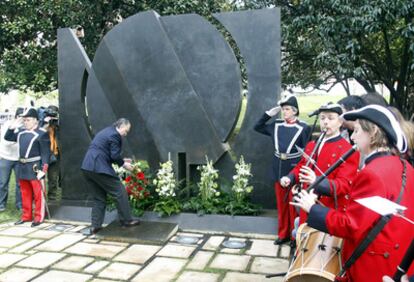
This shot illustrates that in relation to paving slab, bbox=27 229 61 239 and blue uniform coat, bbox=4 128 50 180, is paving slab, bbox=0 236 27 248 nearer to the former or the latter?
paving slab, bbox=27 229 61 239

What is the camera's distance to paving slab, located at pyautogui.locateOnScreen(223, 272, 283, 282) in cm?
375

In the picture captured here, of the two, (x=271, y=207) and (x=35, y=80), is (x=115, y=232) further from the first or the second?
(x=35, y=80)

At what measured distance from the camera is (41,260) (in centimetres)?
428

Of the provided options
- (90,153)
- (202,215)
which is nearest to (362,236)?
(202,215)

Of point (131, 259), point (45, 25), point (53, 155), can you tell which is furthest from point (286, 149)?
point (45, 25)

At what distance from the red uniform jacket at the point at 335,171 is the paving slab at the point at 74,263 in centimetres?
228

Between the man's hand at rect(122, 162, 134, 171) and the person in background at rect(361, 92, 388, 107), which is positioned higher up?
the person in background at rect(361, 92, 388, 107)

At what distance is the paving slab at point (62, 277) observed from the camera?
3770 mm

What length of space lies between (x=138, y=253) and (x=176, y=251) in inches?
16.6

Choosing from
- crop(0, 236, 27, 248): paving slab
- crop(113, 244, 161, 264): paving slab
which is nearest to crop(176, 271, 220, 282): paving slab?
crop(113, 244, 161, 264): paving slab

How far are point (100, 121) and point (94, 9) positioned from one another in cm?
294

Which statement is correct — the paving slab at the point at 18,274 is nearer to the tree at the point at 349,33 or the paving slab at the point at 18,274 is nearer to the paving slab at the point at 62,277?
the paving slab at the point at 62,277

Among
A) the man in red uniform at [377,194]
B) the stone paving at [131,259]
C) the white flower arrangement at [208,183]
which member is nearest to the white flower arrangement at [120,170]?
the stone paving at [131,259]

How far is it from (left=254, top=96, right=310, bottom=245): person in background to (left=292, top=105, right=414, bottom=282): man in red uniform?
269 cm
